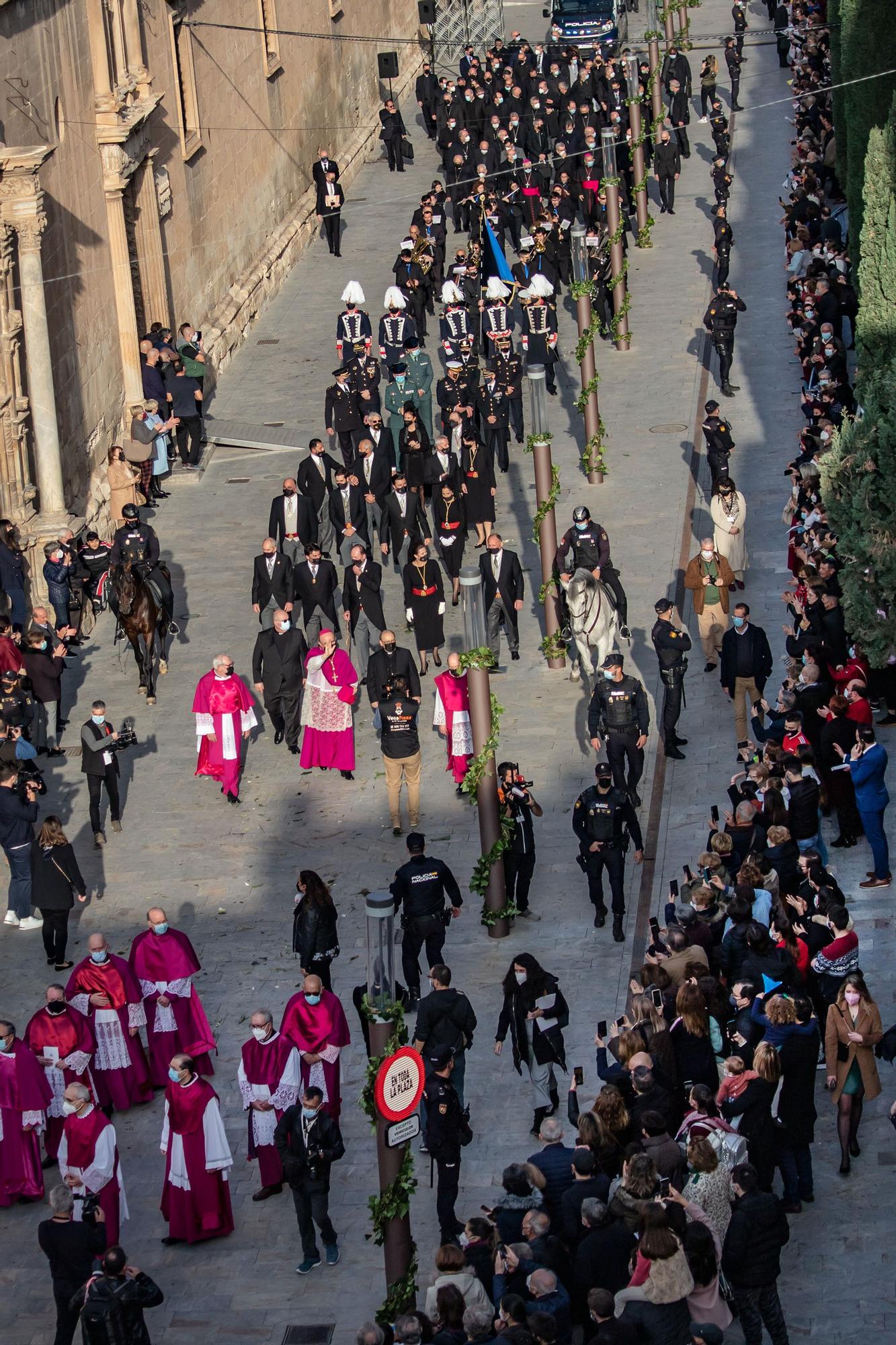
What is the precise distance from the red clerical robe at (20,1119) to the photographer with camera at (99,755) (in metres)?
4.69

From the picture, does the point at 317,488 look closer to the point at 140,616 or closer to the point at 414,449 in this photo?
the point at 414,449

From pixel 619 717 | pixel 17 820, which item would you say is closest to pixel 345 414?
pixel 619 717

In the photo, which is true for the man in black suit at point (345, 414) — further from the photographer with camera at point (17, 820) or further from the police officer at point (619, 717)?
the photographer with camera at point (17, 820)

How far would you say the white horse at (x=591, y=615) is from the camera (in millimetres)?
20750

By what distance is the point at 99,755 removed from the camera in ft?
63.2

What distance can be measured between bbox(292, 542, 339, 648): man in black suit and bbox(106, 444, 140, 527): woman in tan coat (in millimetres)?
3966

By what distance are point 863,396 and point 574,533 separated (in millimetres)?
2955

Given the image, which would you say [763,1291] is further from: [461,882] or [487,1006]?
[461,882]

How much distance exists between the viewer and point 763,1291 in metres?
12.2

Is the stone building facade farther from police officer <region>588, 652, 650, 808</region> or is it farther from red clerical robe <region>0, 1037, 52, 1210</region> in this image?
red clerical robe <region>0, 1037, 52, 1210</region>

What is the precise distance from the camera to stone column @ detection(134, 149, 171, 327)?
2934cm

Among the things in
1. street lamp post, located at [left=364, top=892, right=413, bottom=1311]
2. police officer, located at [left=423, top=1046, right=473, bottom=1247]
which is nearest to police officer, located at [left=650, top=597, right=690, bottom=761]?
police officer, located at [left=423, top=1046, right=473, bottom=1247]

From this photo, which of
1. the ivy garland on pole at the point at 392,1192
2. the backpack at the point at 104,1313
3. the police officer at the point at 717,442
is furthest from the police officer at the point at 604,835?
the police officer at the point at 717,442

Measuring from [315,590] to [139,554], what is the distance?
5.92 feet
